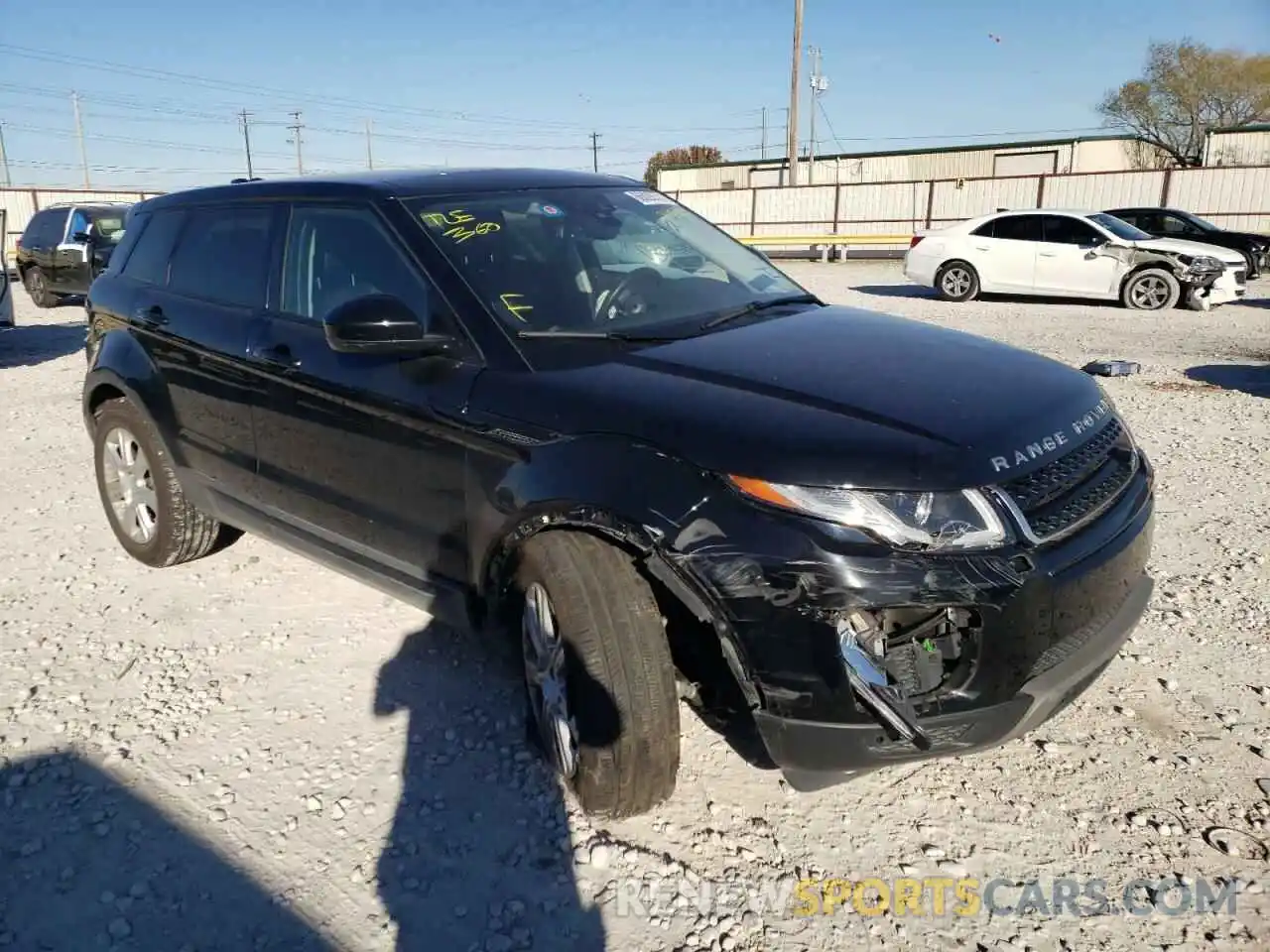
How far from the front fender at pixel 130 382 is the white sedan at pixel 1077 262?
13.5 m

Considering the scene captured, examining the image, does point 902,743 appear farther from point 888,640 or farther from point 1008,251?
point 1008,251

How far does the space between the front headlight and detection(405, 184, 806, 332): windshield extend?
106 cm

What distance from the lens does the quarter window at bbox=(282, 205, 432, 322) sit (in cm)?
319

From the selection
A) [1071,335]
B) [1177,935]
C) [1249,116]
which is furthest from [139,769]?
[1249,116]

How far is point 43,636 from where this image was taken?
3.96 meters

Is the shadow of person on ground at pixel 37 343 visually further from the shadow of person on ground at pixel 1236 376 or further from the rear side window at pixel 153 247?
the shadow of person on ground at pixel 1236 376

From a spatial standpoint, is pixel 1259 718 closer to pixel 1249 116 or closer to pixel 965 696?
pixel 965 696

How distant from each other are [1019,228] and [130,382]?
13771mm

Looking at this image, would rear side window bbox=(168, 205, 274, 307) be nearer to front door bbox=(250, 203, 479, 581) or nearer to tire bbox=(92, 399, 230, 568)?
front door bbox=(250, 203, 479, 581)

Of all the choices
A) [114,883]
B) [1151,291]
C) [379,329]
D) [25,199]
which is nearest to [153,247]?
[379,329]

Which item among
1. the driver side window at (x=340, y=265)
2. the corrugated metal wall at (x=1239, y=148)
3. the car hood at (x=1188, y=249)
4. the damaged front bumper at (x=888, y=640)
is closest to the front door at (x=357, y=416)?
the driver side window at (x=340, y=265)

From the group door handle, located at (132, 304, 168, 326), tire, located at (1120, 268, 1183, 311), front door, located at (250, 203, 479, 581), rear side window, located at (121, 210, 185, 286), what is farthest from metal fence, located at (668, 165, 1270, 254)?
front door, located at (250, 203, 479, 581)

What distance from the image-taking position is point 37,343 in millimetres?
12359

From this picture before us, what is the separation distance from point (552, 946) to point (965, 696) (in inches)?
45.9
